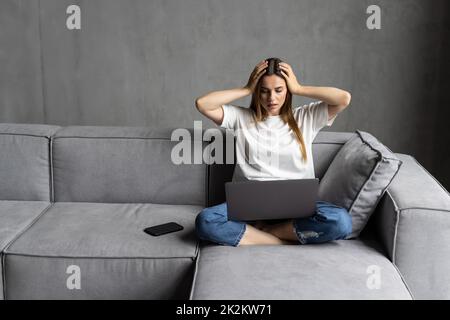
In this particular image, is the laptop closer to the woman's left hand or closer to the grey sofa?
the grey sofa

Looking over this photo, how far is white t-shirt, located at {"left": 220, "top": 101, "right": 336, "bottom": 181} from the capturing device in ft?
7.45

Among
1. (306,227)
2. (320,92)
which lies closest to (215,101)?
(320,92)

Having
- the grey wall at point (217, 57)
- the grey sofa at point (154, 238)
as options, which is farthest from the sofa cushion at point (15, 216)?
the grey wall at point (217, 57)

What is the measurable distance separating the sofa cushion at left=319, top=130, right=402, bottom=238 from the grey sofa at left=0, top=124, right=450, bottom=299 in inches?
2.1

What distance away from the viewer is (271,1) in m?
3.46

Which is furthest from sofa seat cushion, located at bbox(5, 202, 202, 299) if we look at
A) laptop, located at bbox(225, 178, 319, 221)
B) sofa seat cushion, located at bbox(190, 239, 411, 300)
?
laptop, located at bbox(225, 178, 319, 221)

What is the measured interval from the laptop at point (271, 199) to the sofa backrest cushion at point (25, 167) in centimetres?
99

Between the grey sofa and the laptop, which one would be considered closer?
the grey sofa

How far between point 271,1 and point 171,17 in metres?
0.63

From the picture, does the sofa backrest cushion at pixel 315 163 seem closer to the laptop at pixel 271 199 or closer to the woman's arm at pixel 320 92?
the woman's arm at pixel 320 92

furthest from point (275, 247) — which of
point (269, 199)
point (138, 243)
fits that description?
point (138, 243)

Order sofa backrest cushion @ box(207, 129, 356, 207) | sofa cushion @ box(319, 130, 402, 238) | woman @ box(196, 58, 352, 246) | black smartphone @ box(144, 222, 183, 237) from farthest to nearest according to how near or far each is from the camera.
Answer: sofa backrest cushion @ box(207, 129, 356, 207) < woman @ box(196, 58, 352, 246) < black smartphone @ box(144, 222, 183, 237) < sofa cushion @ box(319, 130, 402, 238)
